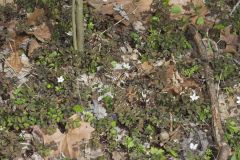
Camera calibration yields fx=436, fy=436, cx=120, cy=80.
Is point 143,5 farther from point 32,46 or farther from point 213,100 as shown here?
point 213,100

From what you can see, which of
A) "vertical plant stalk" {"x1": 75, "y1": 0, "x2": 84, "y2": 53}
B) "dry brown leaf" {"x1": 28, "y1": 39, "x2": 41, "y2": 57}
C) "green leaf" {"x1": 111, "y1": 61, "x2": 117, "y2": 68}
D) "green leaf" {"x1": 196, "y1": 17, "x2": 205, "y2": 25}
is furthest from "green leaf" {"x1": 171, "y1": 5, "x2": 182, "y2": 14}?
"dry brown leaf" {"x1": 28, "y1": 39, "x2": 41, "y2": 57}

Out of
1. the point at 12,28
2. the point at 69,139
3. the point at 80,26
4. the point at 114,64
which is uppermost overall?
the point at 80,26

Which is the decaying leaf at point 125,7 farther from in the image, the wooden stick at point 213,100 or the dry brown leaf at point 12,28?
the dry brown leaf at point 12,28

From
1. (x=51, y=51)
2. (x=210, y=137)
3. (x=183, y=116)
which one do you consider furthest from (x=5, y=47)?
(x=210, y=137)

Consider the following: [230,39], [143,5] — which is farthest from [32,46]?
[230,39]

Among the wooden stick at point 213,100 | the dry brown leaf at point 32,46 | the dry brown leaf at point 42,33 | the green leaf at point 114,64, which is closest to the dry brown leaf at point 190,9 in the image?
the wooden stick at point 213,100

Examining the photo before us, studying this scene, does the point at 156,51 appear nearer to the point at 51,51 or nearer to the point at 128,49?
the point at 128,49
